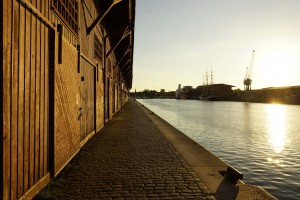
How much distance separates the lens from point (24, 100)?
14.2 feet

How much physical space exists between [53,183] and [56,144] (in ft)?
2.88

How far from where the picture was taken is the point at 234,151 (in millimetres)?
11383

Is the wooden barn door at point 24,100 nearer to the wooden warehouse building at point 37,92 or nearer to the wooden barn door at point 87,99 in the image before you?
the wooden warehouse building at point 37,92

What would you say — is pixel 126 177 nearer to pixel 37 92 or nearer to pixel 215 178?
pixel 215 178

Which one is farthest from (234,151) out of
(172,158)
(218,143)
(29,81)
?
(29,81)

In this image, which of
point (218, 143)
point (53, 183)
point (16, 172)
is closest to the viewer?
point (16, 172)

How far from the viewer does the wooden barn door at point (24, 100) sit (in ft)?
12.3

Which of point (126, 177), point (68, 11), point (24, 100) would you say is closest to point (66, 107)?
point (126, 177)

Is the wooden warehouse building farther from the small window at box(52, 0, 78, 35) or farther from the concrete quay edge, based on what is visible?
the concrete quay edge

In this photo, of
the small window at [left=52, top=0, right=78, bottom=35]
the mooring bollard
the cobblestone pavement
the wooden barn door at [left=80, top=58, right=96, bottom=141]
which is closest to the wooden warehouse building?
the small window at [left=52, top=0, right=78, bottom=35]

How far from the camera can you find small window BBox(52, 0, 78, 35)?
6.31m

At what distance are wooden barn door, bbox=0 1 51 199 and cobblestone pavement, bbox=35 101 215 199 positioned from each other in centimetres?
62

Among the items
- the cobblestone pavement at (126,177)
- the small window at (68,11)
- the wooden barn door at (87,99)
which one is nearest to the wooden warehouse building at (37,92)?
the small window at (68,11)

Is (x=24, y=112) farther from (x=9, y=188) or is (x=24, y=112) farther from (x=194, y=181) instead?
(x=194, y=181)
